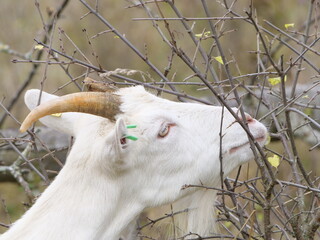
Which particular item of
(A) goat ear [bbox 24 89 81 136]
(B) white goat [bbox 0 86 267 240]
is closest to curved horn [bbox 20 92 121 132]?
(B) white goat [bbox 0 86 267 240]

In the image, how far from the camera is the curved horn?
3.80 metres

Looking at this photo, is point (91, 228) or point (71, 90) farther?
point (71, 90)

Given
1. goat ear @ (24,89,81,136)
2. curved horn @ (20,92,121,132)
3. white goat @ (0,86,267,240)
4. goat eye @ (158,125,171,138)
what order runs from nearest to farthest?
curved horn @ (20,92,121,132)
white goat @ (0,86,267,240)
goat eye @ (158,125,171,138)
goat ear @ (24,89,81,136)

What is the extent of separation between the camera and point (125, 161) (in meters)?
4.09

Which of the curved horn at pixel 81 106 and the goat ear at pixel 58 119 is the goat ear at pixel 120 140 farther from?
the goat ear at pixel 58 119

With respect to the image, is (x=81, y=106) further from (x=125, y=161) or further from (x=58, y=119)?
(x=58, y=119)

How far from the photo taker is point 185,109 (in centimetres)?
436

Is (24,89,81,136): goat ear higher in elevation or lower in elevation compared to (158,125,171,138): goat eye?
lower

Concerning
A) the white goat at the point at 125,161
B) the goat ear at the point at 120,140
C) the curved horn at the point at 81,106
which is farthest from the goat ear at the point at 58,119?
the goat ear at the point at 120,140

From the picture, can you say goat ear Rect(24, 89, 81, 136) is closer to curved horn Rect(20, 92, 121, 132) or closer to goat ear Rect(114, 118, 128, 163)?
curved horn Rect(20, 92, 121, 132)

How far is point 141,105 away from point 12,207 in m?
6.43

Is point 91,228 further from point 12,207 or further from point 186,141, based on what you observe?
point 12,207

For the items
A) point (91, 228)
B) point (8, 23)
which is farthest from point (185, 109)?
point (8, 23)

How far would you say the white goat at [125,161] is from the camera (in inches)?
158
